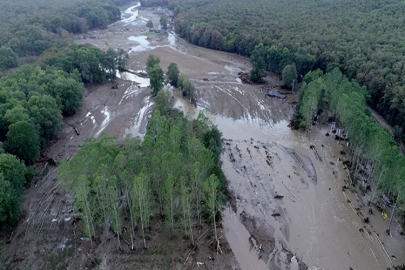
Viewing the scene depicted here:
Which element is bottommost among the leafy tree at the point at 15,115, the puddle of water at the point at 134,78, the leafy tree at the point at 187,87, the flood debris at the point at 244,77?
the puddle of water at the point at 134,78

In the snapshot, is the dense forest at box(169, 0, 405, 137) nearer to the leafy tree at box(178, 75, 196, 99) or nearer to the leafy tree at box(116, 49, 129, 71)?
the leafy tree at box(178, 75, 196, 99)

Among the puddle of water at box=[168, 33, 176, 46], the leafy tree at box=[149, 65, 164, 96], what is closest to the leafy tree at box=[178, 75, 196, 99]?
the leafy tree at box=[149, 65, 164, 96]

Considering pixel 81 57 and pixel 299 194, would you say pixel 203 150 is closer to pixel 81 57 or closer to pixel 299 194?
pixel 299 194

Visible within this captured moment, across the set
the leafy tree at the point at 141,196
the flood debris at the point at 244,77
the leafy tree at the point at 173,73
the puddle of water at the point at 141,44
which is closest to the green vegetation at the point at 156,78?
the leafy tree at the point at 173,73

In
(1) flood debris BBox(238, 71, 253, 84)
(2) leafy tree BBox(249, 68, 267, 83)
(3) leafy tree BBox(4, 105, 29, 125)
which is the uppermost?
(2) leafy tree BBox(249, 68, 267, 83)

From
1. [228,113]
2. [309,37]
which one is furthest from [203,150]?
[309,37]

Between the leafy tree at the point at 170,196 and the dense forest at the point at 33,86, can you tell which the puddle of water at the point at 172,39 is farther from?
the leafy tree at the point at 170,196

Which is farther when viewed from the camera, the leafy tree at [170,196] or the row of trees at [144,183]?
the row of trees at [144,183]
